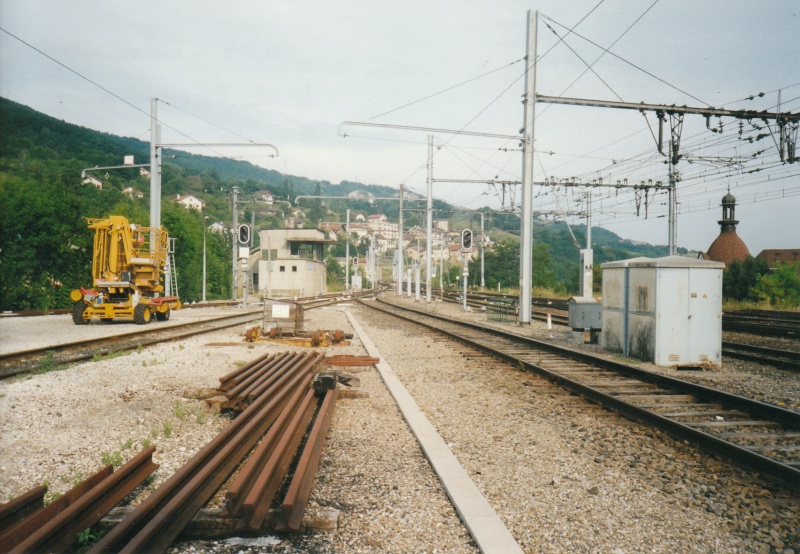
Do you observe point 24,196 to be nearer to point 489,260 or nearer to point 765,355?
point 765,355

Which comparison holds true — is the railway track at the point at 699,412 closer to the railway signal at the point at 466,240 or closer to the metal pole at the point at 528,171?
the metal pole at the point at 528,171

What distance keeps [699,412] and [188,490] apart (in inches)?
225

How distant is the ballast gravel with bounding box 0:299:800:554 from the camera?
352 centimetres

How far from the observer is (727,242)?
68.9m

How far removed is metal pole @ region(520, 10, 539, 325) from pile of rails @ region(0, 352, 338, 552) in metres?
13.6

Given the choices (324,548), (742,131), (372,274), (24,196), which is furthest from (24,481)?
(372,274)

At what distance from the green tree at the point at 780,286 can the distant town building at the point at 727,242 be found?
2689 cm

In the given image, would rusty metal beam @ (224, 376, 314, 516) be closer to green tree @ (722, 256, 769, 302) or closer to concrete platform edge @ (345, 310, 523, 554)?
concrete platform edge @ (345, 310, 523, 554)

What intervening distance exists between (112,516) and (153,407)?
3.43 meters

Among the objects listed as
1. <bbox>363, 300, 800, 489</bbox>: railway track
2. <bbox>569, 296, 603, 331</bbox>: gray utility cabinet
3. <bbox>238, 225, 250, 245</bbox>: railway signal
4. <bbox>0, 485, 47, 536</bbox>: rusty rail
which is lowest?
<bbox>363, 300, 800, 489</bbox>: railway track

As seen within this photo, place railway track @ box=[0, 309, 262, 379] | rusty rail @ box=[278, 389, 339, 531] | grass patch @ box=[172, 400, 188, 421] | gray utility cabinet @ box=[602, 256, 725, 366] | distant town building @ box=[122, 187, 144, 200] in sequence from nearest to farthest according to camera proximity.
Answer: rusty rail @ box=[278, 389, 339, 531] < grass patch @ box=[172, 400, 188, 421] < railway track @ box=[0, 309, 262, 379] < gray utility cabinet @ box=[602, 256, 725, 366] < distant town building @ box=[122, 187, 144, 200]

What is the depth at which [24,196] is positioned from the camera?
31625mm

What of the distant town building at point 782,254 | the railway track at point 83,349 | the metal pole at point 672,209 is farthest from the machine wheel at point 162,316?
the distant town building at point 782,254

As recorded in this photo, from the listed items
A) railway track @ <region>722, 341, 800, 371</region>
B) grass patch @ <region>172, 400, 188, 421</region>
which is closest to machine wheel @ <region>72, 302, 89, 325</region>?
grass patch @ <region>172, 400, 188, 421</region>
